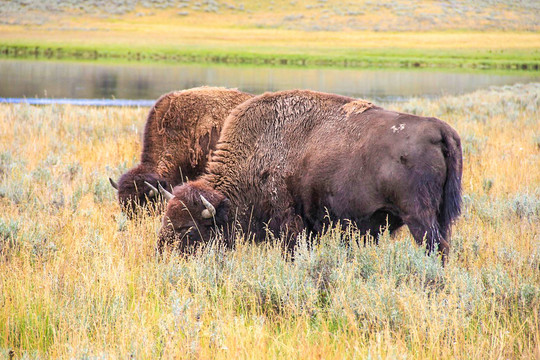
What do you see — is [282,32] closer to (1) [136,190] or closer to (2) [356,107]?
(1) [136,190]

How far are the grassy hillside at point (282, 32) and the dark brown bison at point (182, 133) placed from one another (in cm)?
4416

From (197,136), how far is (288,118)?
1863 millimetres

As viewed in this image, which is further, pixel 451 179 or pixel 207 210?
pixel 207 210

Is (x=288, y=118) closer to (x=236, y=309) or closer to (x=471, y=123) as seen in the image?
(x=236, y=309)

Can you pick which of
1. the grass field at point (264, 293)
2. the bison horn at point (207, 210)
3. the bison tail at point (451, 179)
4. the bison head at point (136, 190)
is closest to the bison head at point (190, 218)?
the bison horn at point (207, 210)

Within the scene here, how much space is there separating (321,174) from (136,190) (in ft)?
7.81

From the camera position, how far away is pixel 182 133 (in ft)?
23.6

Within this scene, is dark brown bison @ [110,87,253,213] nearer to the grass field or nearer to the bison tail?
the grass field

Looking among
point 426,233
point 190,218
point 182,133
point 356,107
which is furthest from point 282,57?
point 426,233

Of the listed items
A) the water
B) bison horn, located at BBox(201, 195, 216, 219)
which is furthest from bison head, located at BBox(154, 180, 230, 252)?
the water

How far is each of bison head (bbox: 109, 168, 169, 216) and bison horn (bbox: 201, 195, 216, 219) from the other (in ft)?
4.97

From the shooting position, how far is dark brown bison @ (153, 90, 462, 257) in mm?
4684

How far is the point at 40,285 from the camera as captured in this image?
157 inches

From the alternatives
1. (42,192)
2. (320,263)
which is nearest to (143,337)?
(320,263)
